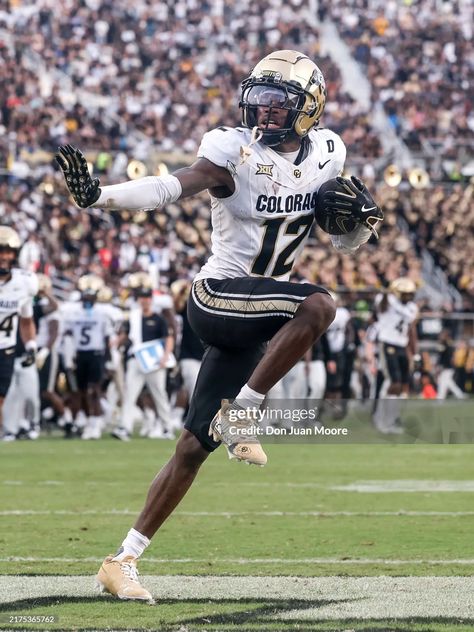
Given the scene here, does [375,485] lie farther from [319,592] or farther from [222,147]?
[222,147]

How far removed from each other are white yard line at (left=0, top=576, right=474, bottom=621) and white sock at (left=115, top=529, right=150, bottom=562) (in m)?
0.18

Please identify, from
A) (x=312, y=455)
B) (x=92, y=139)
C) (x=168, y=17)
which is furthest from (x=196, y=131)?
(x=312, y=455)

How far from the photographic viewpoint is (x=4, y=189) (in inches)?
868

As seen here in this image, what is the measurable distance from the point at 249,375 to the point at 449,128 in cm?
2479

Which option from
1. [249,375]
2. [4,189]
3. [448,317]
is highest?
[249,375]

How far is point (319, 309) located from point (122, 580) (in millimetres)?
1269

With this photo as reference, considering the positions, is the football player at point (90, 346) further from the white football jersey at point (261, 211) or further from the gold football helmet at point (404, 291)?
the white football jersey at point (261, 211)

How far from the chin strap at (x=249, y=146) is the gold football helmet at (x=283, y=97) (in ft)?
0.11

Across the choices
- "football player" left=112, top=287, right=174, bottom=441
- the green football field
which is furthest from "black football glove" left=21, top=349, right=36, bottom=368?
"football player" left=112, top=287, right=174, bottom=441

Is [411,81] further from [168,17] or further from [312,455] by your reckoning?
[312,455]

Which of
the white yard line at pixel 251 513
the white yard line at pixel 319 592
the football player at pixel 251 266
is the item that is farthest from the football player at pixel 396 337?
the football player at pixel 251 266

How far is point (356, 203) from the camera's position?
→ 523 centimetres

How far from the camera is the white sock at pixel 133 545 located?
17.2 ft

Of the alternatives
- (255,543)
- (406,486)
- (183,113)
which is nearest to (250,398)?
(255,543)
